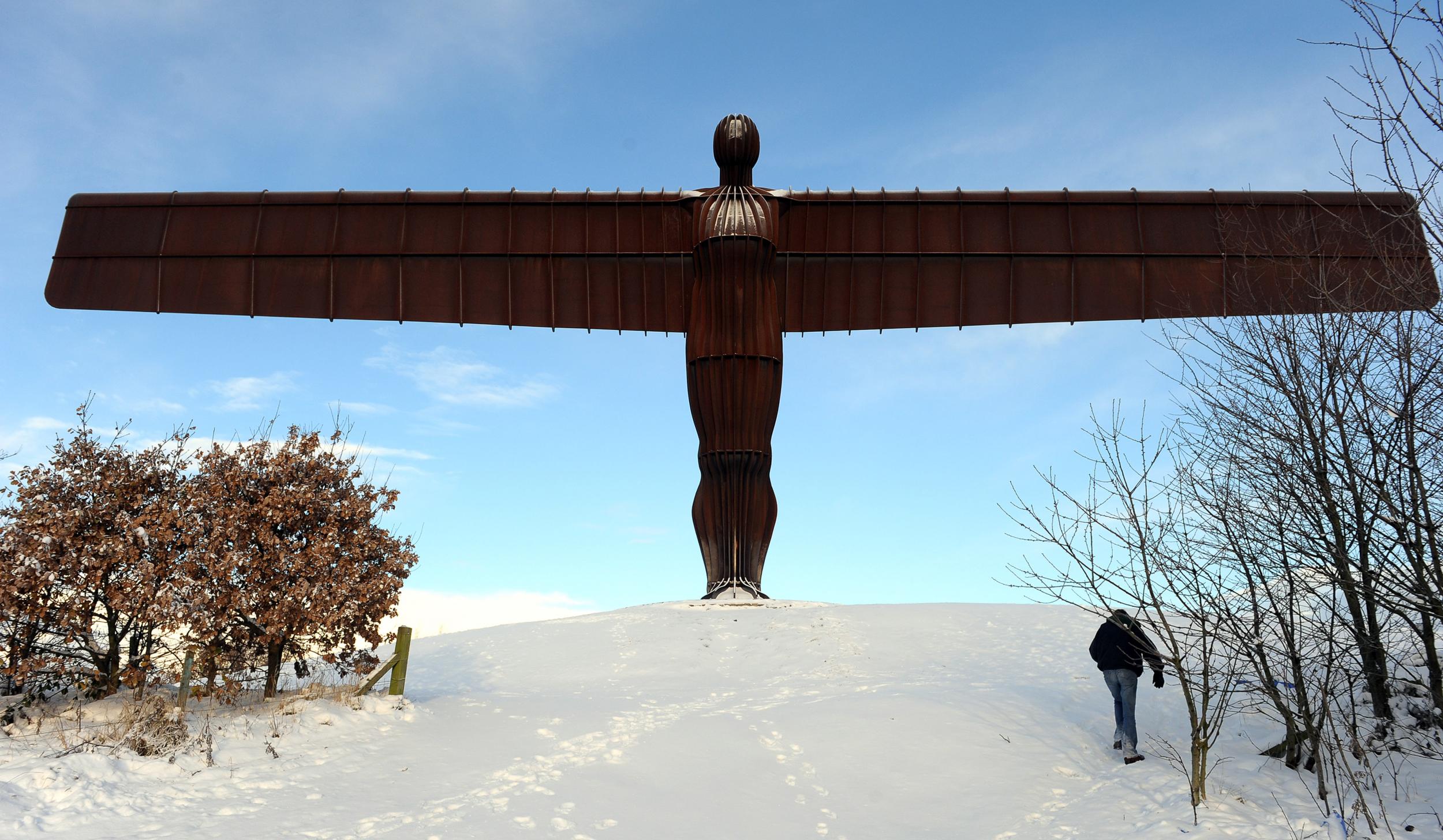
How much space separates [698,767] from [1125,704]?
3.56 meters

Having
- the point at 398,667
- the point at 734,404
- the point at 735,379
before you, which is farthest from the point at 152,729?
the point at 735,379

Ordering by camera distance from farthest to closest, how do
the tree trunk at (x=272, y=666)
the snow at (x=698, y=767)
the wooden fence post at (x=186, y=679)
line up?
the tree trunk at (x=272, y=666) < the wooden fence post at (x=186, y=679) < the snow at (x=698, y=767)

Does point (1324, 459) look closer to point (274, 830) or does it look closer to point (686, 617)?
point (274, 830)

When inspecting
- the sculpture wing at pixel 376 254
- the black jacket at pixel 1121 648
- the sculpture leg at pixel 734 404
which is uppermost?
the sculpture wing at pixel 376 254

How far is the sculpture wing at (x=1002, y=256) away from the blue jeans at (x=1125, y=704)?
405 inches

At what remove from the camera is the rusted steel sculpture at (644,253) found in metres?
17.6

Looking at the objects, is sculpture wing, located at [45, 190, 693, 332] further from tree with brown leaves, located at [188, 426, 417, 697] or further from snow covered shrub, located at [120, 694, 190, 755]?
snow covered shrub, located at [120, 694, 190, 755]

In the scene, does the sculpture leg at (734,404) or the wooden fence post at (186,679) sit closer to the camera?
the wooden fence post at (186,679)

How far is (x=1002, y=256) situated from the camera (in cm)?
1802

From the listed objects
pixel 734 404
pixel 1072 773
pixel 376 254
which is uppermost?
pixel 376 254

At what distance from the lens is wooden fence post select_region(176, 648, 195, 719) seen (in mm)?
8992

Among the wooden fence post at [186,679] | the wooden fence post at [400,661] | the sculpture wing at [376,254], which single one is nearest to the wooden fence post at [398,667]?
the wooden fence post at [400,661]

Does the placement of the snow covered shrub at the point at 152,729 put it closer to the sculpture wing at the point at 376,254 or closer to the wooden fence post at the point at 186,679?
the wooden fence post at the point at 186,679

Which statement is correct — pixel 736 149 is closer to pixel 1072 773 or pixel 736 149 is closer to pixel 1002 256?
pixel 1002 256
